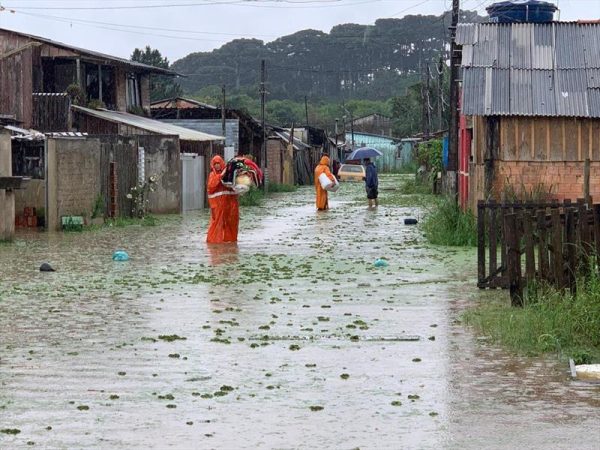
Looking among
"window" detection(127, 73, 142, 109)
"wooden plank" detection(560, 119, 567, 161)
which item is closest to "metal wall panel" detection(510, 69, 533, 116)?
"wooden plank" detection(560, 119, 567, 161)

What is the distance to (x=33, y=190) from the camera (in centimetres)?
3033

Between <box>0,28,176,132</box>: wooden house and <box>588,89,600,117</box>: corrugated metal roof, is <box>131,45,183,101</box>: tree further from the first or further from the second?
<box>588,89,600,117</box>: corrugated metal roof

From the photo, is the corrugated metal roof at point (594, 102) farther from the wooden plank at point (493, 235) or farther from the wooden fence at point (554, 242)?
the wooden fence at point (554, 242)

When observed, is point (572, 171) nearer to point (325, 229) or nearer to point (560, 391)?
point (325, 229)

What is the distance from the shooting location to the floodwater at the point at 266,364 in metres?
8.30

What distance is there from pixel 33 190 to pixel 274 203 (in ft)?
61.1

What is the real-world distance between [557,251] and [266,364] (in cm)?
396

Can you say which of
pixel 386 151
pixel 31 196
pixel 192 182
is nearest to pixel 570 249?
pixel 31 196

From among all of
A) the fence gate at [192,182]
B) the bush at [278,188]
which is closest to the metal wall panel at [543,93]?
the fence gate at [192,182]

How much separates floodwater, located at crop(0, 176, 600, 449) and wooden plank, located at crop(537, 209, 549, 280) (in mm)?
1012

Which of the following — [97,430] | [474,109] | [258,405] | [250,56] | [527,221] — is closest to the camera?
[97,430]

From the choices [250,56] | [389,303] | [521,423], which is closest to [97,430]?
[521,423]

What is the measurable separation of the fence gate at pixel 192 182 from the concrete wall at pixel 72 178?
28.8ft

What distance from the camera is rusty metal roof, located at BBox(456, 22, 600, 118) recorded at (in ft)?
81.8
